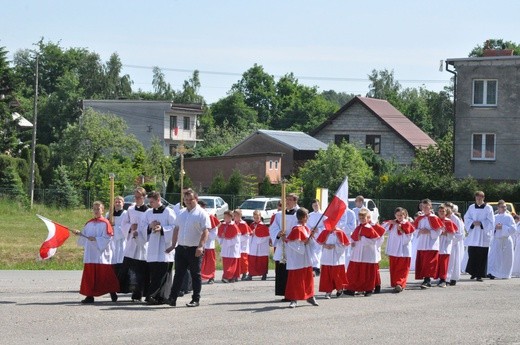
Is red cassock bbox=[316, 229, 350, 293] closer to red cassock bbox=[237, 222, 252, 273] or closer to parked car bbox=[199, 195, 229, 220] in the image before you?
red cassock bbox=[237, 222, 252, 273]

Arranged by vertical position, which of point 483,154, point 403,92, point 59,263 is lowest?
point 59,263

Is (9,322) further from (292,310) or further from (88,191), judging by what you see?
(88,191)

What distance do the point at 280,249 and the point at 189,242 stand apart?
212 cm

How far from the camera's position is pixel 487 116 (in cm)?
5897

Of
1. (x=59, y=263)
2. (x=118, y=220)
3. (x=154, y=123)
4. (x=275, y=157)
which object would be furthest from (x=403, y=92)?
(x=118, y=220)

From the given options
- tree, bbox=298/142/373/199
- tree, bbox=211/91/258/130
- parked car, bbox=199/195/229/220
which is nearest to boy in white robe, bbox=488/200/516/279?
parked car, bbox=199/195/229/220

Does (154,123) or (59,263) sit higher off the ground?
(154,123)

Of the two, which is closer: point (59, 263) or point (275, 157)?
point (59, 263)

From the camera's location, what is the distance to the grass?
2862cm

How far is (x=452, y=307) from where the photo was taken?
59.0 ft

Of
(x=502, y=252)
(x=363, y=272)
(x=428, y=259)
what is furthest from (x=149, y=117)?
(x=363, y=272)

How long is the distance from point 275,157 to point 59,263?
44110 mm

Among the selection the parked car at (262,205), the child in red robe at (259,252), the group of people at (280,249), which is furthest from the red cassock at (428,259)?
the parked car at (262,205)

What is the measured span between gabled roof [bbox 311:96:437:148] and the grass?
34089 mm
